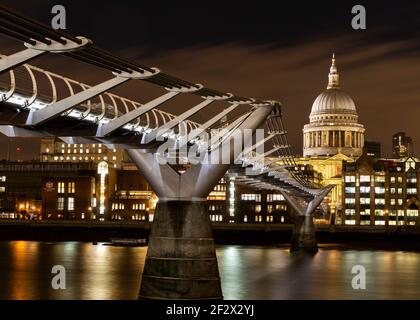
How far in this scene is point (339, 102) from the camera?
197m

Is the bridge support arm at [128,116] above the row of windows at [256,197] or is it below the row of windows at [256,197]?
below

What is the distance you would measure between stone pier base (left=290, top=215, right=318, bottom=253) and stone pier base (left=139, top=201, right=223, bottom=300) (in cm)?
5732

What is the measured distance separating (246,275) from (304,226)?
114 ft

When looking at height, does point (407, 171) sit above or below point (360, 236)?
above

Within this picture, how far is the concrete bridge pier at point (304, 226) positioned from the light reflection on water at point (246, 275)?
18.9 ft

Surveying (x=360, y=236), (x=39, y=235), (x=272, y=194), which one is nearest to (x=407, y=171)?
(x=272, y=194)

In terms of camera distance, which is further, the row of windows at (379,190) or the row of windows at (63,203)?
the row of windows at (379,190)

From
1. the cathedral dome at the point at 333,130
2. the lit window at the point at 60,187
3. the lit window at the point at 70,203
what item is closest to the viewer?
the lit window at the point at 70,203

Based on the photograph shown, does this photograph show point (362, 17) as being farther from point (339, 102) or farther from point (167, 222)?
point (339, 102)

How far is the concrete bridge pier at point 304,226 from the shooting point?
87.1 metres

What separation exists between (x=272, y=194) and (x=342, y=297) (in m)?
104

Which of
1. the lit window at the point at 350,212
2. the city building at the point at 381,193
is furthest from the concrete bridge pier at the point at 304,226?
the lit window at the point at 350,212

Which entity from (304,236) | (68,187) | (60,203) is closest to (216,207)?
(68,187)

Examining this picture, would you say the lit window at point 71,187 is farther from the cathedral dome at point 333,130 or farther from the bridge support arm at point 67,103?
the bridge support arm at point 67,103
